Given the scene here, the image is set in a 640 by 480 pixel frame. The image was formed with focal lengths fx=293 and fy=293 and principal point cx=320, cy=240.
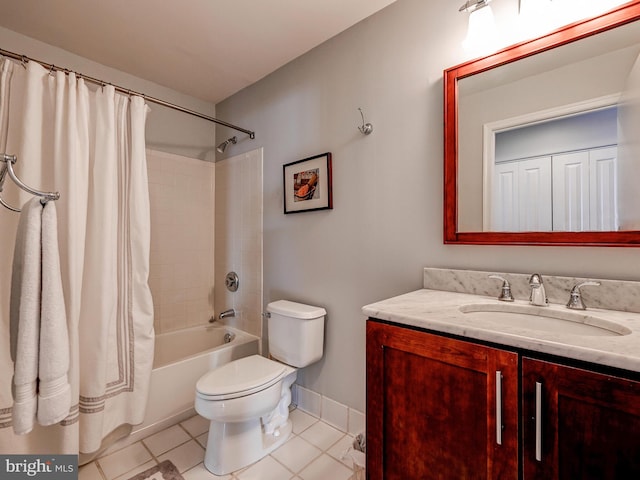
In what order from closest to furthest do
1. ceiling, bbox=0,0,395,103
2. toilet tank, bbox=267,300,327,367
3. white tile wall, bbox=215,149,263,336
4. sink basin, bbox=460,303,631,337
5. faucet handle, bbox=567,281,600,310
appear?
sink basin, bbox=460,303,631,337
faucet handle, bbox=567,281,600,310
ceiling, bbox=0,0,395,103
toilet tank, bbox=267,300,327,367
white tile wall, bbox=215,149,263,336

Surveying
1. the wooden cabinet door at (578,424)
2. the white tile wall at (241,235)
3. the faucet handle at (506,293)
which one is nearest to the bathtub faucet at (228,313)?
the white tile wall at (241,235)

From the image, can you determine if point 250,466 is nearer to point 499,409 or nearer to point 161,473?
point 161,473

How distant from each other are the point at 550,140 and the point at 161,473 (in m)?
2.20

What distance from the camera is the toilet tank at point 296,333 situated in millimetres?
1670

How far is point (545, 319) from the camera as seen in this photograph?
39.5 inches

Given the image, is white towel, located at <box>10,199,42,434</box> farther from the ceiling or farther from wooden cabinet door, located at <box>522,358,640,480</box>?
wooden cabinet door, located at <box>522,358,640,480</box>

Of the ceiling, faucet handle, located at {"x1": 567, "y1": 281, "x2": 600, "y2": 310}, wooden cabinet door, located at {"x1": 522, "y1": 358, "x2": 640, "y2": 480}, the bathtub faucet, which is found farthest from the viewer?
the bathtub faucet

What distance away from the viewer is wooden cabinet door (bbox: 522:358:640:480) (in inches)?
23.4

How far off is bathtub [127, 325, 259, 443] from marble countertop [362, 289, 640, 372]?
1.36 metres

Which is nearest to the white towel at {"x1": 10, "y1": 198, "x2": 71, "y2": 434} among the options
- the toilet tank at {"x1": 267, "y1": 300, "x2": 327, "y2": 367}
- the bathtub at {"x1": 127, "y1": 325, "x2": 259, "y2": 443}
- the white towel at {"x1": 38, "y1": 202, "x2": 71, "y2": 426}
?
the white towel at {"x1": 38, "y1": 202, "x2": 71, "y2": 426}

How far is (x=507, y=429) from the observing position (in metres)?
0.73

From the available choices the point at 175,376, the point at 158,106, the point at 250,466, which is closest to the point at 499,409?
the point at 250,466

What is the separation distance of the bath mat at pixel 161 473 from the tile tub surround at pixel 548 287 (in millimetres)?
1469

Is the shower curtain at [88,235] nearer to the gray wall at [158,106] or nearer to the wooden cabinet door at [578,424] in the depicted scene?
the gray wall at [158,106]
